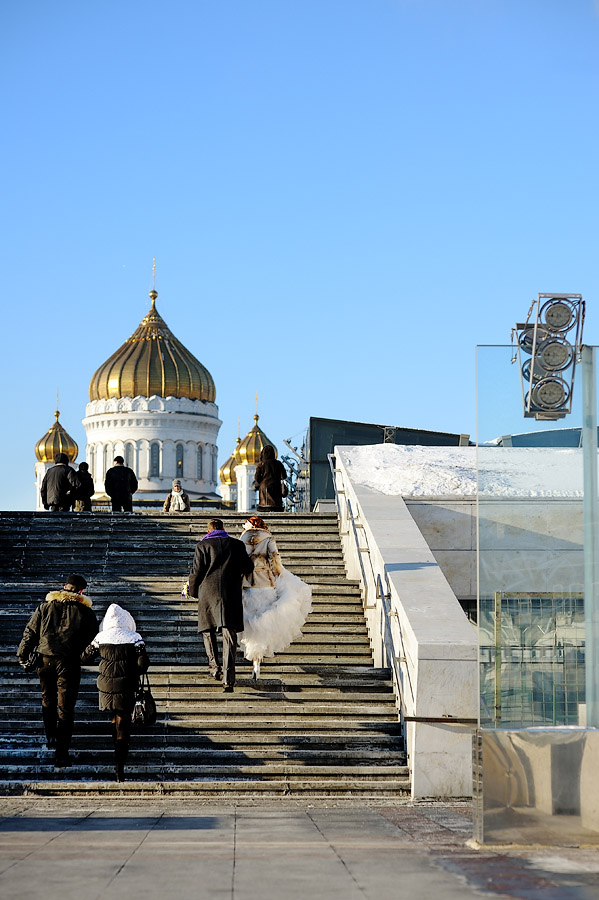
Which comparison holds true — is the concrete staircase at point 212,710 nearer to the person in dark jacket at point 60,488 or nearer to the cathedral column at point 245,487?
the person in dark jacket at point 60,488

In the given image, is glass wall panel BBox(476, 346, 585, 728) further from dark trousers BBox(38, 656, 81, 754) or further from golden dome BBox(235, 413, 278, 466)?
golden dome BBox(235, 413, 278, 466)

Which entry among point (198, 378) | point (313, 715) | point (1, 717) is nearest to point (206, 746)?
point (313, 715)

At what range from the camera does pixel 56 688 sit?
1043 centimetres

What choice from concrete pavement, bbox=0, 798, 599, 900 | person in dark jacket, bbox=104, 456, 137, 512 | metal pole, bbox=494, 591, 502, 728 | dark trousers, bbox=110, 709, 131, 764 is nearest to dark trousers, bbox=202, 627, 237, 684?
dark trousers, bbox=110, 709, 131, 764

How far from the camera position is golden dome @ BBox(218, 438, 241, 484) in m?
92.7

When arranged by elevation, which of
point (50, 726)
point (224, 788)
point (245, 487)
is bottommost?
point (224, 788)

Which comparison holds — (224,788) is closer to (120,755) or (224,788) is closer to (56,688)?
(120,755)

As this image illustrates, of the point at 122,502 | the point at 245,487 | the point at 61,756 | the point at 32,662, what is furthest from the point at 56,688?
the point at 245,487

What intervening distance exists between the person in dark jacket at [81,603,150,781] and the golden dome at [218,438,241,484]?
81928 millimetres

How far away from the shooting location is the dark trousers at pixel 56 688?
10.3 m

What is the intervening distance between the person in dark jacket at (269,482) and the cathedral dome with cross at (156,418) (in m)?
66.7

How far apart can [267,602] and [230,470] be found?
80911 mm

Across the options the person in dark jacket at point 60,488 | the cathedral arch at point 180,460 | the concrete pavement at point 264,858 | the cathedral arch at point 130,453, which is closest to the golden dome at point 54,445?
the cathedral arch at point 130,453

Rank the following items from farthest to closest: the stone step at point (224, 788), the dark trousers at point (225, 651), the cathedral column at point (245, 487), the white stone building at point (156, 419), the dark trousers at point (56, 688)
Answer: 1. the cathedral column at point (245, 487)
2. the white stone building at point (156, 419)
3. the dark trousers at point (225, 651)
4. the dark trousers at point (56, 688)
5. the stone step at point (224, 788)
